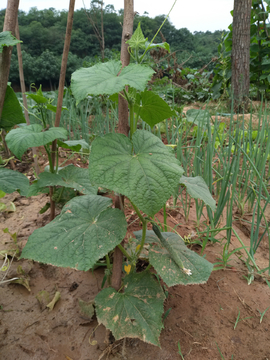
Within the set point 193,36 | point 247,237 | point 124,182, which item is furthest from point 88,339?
point 193,36


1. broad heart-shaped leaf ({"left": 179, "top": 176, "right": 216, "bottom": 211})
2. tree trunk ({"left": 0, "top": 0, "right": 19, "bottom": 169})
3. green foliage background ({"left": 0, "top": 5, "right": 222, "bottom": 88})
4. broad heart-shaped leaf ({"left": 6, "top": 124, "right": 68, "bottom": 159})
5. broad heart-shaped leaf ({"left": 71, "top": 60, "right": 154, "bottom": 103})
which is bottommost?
broad heart-shaped leaf ({"left": 179, "top": 176, "right": 216, "bottom": 211})

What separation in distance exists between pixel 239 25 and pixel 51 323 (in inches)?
152

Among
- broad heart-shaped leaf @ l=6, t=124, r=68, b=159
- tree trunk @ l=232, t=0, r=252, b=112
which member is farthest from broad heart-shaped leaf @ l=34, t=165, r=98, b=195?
tree trunk @ l=232, t=0, r=252, b=112

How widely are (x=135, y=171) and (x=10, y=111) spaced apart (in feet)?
2.04

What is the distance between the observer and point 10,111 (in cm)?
→ 93

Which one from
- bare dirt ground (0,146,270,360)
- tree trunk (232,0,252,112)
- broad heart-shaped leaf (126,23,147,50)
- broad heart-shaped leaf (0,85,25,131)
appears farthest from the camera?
tree trunk (232,0,252,112)

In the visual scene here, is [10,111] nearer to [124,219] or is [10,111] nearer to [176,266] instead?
[124,219]

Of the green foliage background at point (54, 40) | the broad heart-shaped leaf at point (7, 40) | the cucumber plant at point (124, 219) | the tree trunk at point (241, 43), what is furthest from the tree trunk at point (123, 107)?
the green foliage background at point (54, 40)

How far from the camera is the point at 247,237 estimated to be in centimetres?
130

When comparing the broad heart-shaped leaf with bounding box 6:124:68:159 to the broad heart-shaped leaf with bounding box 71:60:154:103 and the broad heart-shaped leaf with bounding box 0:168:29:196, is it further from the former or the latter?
the broad heart-shaped leaf with bounding box 71:60:154:103

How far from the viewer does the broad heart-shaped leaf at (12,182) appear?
84 cm

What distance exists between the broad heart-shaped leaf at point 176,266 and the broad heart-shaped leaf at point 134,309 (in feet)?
0.32

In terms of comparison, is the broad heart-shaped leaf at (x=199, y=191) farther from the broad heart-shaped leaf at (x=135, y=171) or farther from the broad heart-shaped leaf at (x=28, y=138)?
the broad heart-shaped leaf at (x=28, y=138)

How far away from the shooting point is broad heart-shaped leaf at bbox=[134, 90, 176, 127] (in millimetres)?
720
